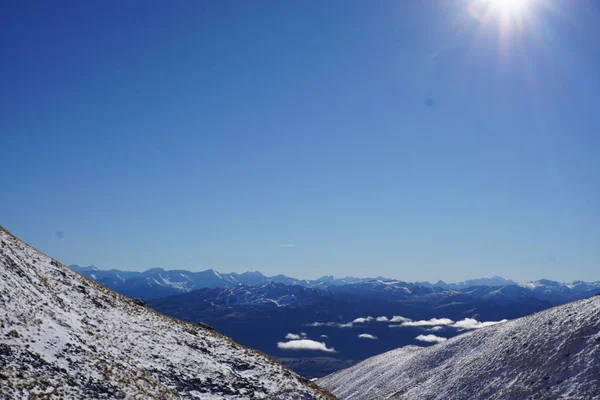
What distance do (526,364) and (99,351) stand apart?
41158 mm

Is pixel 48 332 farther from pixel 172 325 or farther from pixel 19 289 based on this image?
pixel 172 325

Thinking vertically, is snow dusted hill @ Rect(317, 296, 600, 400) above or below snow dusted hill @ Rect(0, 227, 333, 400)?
below

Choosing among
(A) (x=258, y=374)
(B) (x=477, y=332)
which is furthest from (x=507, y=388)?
(B) (x=477, y=332)

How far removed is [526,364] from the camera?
4122 centimetres

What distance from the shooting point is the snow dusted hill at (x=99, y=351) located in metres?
22.7

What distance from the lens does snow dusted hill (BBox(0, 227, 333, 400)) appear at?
22719mm

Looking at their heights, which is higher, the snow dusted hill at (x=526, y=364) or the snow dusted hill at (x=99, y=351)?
the snow dusted hill at (x=99, y=351)

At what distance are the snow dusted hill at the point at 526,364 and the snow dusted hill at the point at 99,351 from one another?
20073 mm

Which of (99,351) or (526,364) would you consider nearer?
(99,351)

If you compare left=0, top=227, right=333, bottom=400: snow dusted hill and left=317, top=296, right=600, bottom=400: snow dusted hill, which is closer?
left=0, top=227, right=333, bottom=400: snow dusted hill

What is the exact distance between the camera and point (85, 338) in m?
29.1

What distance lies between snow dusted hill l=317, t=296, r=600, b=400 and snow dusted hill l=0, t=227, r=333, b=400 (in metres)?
20.1

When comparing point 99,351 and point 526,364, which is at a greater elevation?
point 99,351

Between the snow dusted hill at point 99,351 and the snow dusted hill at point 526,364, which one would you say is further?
the snow dusted hill at point 526,364
